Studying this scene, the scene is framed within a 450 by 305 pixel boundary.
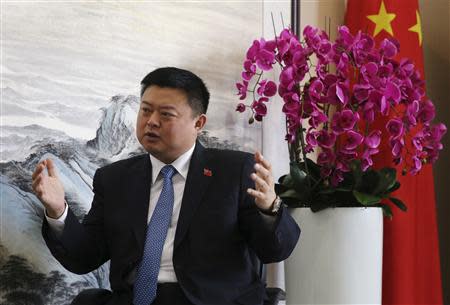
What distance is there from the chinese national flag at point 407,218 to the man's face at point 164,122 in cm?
101

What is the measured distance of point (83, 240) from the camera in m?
2.27

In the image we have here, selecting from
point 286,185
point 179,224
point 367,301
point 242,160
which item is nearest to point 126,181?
point 179,224

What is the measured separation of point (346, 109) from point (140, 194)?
851 millimetres

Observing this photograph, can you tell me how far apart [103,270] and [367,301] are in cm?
107

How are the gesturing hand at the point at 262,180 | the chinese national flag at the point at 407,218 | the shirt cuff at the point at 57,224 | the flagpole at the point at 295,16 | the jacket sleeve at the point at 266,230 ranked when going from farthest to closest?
the flagpole at the point at 295,16, the chinese national flag at the point at 407,218, the shirt cuff at the point at 57,224, the jacket sleeve at the point at 266,230, the gesturing hand at the point at 262,180

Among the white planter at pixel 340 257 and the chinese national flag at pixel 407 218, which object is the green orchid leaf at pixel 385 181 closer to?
the white planter at pixel 340 257

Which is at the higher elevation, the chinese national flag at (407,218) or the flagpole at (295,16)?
the flagpole at (295,16)

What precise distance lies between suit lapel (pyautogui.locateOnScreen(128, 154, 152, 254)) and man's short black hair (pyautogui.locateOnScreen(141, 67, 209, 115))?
0.29m

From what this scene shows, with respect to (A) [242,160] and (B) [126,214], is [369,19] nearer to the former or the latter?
(A) [242,160]

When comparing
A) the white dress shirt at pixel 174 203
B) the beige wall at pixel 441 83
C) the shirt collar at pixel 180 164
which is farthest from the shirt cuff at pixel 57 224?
the beige wall at pixel 441 83

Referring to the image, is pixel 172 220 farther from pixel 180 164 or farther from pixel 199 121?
pixel 199 121

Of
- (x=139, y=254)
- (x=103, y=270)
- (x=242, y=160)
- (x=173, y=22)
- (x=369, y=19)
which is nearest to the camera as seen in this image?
(x=139, y=254)

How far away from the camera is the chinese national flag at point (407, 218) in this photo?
2.83m

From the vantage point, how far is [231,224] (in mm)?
2221
